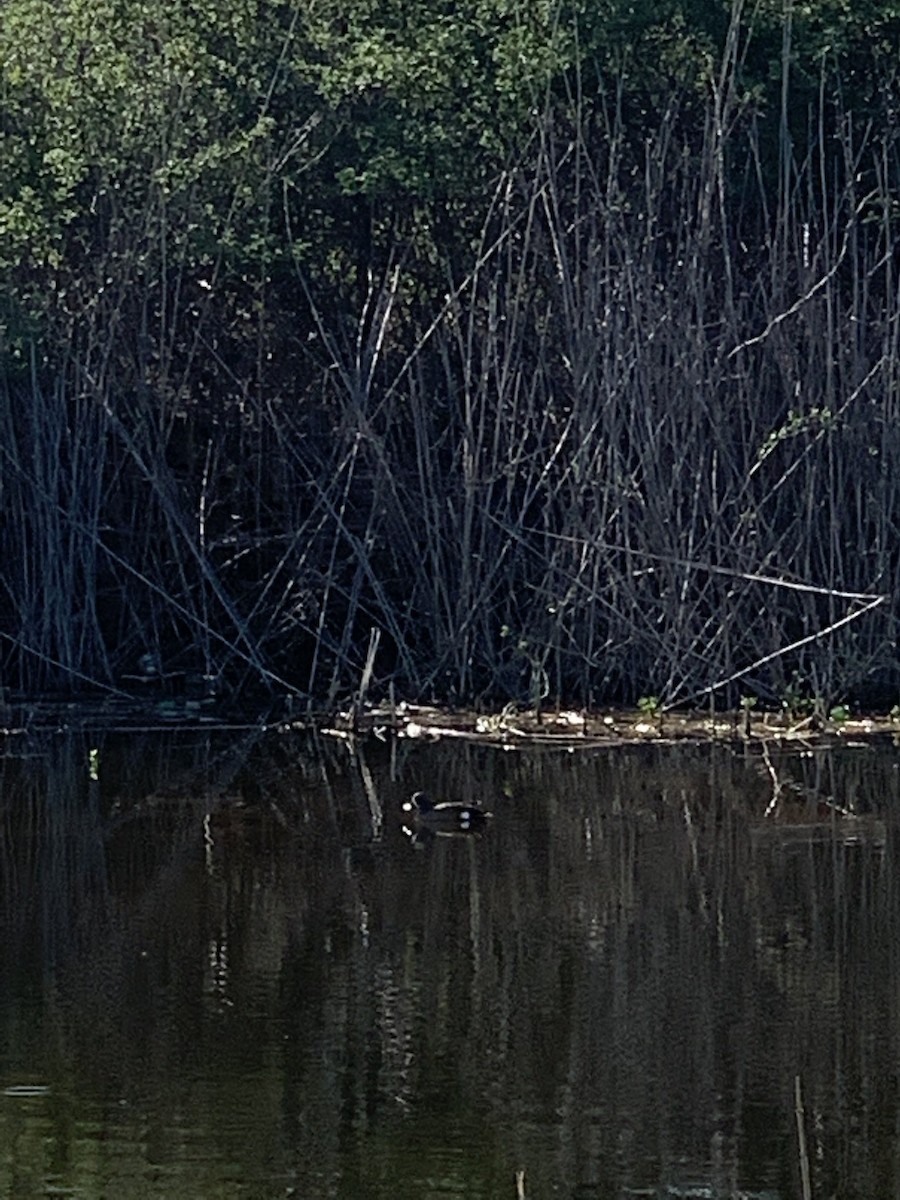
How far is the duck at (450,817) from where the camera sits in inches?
357

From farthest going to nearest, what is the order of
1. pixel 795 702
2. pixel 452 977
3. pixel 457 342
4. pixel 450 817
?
pixel 457 342
pixel 795 702
pixel 450 817
pixel 452 977

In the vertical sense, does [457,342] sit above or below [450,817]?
above

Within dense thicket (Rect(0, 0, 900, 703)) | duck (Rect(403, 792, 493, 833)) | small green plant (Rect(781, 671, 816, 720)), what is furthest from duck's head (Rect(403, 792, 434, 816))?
small green plant (Rect(781, 671, 816, 720))

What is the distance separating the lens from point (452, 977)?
7.20 metres

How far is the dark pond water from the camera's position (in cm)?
564

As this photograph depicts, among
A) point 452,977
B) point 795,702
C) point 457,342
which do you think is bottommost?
point 795,702

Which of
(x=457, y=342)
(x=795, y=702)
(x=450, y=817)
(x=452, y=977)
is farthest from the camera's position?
(x=457, y=342)

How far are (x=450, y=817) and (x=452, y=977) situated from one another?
1.91 meters

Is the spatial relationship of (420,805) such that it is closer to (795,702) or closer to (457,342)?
(795,702)

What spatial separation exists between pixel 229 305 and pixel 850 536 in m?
3.21

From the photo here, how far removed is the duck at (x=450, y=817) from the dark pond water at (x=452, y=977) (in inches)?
4.1

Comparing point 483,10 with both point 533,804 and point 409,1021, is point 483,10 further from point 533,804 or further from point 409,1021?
point 409,1021

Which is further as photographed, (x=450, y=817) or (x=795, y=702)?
(x=795, y=702)

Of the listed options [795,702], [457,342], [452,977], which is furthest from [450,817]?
[457,342]
